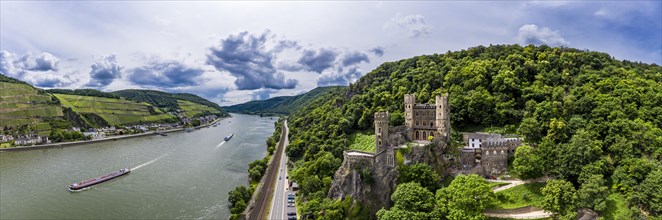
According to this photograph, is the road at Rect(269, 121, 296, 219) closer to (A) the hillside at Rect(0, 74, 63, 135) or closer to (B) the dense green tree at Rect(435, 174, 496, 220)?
(B) the dense green tree at Rect(435, 174, 496, 220)

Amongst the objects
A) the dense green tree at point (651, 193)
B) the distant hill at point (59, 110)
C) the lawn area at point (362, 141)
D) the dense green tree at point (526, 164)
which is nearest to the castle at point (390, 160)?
the dense green tree at point (526, 164)

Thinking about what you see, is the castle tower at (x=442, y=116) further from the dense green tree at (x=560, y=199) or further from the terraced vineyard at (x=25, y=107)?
the terraced vineyard at (x=25, y=107)

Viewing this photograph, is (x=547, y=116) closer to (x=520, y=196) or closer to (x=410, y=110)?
(x=520, y=196)

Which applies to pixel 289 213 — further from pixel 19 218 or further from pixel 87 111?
pixel 87 111

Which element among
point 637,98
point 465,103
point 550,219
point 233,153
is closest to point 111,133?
point 233,153

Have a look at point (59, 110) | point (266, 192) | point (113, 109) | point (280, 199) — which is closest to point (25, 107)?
point (59, 110)

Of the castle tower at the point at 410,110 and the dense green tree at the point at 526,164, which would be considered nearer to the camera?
the dense green tree at the point at 526,164
